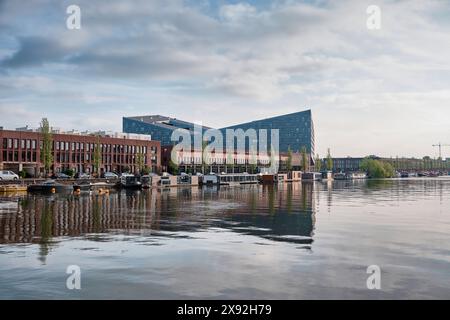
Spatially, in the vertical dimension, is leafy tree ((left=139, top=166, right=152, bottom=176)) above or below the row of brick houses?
below

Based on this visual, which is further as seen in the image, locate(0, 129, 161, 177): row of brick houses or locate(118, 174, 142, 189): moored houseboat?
locate(0, 129, 161, 177): row of brick houses

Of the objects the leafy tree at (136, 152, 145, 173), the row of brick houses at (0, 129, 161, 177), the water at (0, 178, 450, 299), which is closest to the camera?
the water at (0, 178, 450, 299)

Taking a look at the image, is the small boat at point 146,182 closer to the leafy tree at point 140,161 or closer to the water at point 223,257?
the leafy tree at point 140,161

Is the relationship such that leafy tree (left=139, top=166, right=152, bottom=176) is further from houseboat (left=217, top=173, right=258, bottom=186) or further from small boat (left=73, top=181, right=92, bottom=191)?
small boat (left=73, top=181, right=92, bottom=191)

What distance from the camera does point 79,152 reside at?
15388 cm

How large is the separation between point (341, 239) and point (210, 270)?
1266cm

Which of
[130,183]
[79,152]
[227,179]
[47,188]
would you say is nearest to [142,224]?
[47,188]

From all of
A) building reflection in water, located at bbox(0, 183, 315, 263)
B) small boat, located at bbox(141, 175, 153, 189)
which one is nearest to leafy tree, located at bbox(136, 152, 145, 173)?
small boat, located at bbox(141, 175, 153, 189)

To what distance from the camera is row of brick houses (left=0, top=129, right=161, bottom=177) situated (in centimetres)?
13400

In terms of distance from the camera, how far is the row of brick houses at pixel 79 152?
134 m

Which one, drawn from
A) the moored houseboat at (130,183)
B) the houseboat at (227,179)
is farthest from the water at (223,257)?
the houseboat at (227,179)
